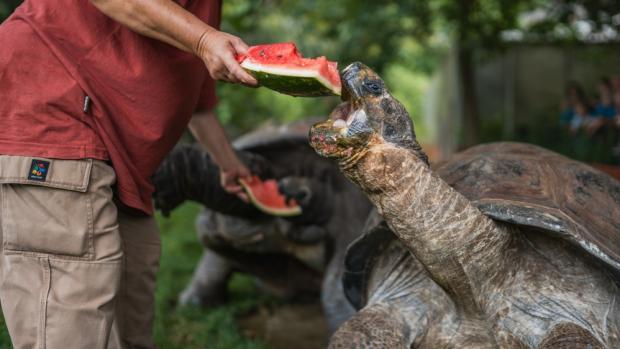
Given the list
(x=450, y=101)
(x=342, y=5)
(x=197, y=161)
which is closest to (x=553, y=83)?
(x=450, y=101)

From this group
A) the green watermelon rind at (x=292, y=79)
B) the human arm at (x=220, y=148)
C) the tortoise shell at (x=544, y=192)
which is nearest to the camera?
the green watermelon rind at (x=292, y=79)

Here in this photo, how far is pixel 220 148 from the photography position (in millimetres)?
3422

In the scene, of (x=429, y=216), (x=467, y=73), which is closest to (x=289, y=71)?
(x=429, y=216)

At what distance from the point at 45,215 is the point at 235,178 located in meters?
1.48

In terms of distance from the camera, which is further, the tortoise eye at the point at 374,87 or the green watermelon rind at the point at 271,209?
the green watermelon rind at the point at 271,209

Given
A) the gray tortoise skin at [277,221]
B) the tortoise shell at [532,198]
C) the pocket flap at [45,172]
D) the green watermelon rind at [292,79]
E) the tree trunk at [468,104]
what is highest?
the green watermelon rind at [292,79]

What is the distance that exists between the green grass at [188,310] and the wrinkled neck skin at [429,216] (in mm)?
1622

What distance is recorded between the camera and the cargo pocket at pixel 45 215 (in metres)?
2.25

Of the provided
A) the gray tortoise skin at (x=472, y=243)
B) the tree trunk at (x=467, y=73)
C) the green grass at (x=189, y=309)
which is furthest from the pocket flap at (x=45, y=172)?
the tree trunk at (x=467, y=73)

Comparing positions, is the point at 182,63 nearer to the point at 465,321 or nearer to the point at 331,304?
the point at 465,321

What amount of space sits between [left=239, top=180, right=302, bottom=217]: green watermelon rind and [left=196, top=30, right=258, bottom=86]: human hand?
5.27 feet

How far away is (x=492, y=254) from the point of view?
2.53m

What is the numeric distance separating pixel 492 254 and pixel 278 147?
2.26m

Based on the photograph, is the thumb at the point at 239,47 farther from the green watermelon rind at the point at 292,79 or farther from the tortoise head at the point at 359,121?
the tortoise head at the point at 359,121
